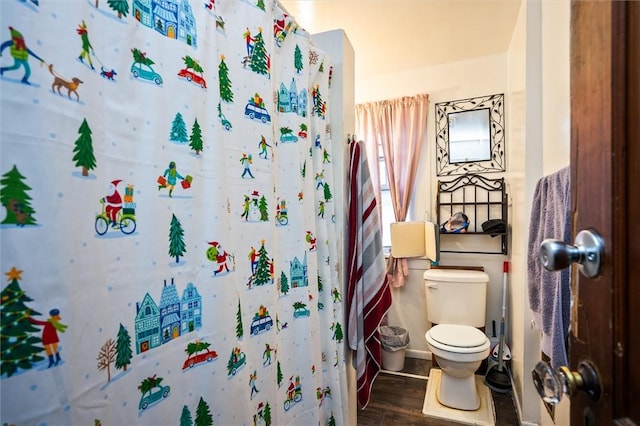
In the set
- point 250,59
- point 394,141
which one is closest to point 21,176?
point 250,59

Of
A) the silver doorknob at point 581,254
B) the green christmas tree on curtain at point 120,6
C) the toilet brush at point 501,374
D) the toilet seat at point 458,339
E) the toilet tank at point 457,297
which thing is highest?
the green christmas tree on curtain at point 120,6

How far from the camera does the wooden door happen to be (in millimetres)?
396

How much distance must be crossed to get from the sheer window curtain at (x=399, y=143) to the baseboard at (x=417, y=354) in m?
0.63

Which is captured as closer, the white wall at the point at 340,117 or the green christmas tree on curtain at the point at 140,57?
the green christmas tree on curtain at the point at 140,57

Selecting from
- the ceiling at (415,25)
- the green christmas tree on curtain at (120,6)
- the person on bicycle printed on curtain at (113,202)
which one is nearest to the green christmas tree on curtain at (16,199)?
the person on bicycle printed on curtain at (113,202)

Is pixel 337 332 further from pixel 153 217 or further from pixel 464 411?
pixel 464 411

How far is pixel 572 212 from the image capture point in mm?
563

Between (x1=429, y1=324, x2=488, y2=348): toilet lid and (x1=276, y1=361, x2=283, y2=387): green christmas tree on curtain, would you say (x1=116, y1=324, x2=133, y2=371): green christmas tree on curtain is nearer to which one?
(x1=276, y1=361, x2=283, y2=387): green christmas tree on curtain

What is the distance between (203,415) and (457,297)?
80.5 inches

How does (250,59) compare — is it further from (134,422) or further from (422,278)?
(422,278)

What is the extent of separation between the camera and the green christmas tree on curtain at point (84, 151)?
1.78ft

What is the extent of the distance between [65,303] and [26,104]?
347 millimetres

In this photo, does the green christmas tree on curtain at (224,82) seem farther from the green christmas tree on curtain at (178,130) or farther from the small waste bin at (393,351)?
the small waste bin at (393,351)

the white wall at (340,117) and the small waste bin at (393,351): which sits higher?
the white wall at (340,117)
